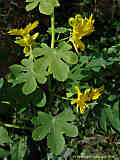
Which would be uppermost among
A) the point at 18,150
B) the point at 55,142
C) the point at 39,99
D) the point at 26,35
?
the point at 26,35

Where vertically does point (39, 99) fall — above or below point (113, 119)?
above

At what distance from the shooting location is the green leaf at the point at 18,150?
5.44 ft

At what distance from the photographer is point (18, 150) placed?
168cm

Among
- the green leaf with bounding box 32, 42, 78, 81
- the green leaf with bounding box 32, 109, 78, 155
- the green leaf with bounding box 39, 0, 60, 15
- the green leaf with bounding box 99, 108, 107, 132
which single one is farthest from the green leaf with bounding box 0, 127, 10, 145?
the green leaf with bounding box 39, 0, 60, 15

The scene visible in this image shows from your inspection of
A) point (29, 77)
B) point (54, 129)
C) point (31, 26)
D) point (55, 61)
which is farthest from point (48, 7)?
point (54, 129)

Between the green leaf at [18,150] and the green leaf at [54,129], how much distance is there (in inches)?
12.0

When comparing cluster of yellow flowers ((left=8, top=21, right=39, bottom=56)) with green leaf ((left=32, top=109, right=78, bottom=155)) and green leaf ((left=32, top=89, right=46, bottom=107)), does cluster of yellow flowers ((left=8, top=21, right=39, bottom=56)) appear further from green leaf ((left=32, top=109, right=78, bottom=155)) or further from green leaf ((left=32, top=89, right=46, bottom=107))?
green leaf ((left=32, top=109, right=78, bottom=155))

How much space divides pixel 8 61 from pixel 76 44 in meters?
1.09

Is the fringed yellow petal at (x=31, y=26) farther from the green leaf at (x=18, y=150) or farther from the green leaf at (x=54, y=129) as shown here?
the green leaf at (x=18, y=150)

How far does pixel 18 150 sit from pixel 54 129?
14.6 inches

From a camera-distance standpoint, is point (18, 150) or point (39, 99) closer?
point (39, 99)

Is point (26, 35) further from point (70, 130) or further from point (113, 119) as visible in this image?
point (113, 119)

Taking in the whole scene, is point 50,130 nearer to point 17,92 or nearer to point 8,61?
point 17,92

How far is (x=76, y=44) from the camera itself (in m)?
1.46
